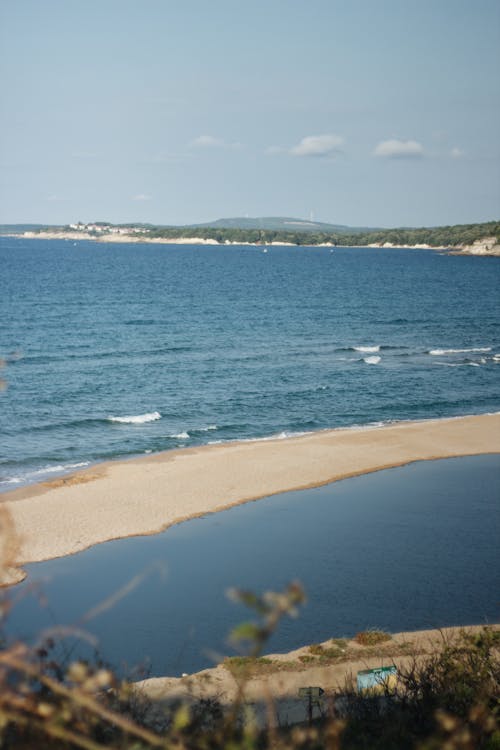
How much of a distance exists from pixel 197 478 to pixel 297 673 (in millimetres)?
15003

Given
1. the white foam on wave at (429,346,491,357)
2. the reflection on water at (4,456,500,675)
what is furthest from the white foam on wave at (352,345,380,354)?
the reflection on water at (4,456,500,675)

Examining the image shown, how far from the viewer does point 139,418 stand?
41000mm

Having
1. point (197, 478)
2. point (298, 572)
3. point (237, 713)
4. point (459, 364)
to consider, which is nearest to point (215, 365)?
point (459, 364)

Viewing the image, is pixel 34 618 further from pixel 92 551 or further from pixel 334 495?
pixel 334 495

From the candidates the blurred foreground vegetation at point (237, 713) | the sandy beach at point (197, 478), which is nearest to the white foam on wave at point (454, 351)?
the sandy beach at point (197, 478)

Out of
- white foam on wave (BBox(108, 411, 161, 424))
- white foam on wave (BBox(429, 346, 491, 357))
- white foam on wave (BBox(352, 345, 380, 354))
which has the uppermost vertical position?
white foam on wave (BBox(352, 345, 380, 354))

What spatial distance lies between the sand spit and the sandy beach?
725 centimetres

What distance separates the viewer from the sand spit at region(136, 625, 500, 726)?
15531 mm

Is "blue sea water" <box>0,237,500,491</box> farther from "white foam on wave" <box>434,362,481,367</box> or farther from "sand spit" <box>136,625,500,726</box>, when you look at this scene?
"sand spit" <box>136,625,500,726</box>

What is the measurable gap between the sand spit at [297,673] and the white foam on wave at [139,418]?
2314 centimetres

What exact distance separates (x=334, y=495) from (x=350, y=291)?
79950 millimetres

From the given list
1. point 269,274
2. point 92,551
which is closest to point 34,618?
point 92,551

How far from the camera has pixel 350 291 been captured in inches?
4264

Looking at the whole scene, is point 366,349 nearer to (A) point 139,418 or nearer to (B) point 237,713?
(A) point 139,418
